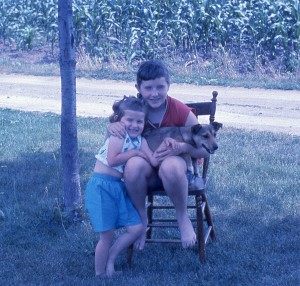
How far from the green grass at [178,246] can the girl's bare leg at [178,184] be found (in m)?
0.26

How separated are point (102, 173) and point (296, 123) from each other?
247 inches

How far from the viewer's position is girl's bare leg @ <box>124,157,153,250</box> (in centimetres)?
465

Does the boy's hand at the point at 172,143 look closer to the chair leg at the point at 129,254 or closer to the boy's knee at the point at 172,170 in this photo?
the boy's knee at the point at 172,170

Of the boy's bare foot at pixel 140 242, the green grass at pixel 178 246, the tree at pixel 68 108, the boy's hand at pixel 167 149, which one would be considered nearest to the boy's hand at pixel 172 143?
the boy's hand at pixel 167 149

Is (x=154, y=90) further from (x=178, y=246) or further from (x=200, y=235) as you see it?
(x=178, y=246)

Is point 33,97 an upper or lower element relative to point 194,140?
lower

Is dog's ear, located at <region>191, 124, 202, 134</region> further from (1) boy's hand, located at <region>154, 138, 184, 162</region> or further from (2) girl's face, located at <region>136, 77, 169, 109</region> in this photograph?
(2) girl's face, located at <region>136, 77, 169, 109</region>

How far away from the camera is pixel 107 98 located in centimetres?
1297

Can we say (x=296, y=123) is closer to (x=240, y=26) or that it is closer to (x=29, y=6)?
(x=240, y=26)

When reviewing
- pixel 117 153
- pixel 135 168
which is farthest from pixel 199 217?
pixel 117 153

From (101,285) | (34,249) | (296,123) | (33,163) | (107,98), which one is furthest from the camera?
(107,98)

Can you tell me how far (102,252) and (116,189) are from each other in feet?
1.53

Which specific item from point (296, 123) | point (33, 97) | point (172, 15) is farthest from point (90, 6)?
point (296, 123)

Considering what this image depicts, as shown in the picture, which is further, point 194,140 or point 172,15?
point 172,15
